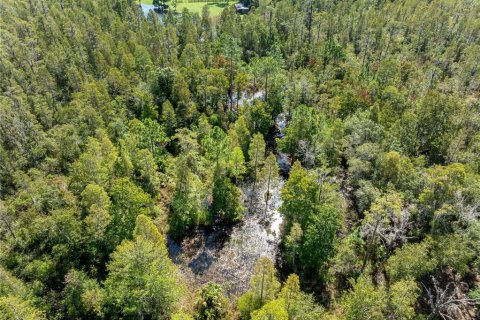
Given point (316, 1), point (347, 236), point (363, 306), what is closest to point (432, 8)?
point (316, 1)

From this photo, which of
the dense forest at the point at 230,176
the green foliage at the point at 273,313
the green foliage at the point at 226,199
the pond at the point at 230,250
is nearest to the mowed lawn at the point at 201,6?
the dense forest at the point at 230,176

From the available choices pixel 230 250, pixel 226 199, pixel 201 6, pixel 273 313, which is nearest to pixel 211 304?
pixel 230 250

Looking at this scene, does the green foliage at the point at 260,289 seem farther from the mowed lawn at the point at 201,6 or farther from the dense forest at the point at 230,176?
the mowed lawn at the point at 201,6

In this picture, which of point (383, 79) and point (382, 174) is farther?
point (383, 79)

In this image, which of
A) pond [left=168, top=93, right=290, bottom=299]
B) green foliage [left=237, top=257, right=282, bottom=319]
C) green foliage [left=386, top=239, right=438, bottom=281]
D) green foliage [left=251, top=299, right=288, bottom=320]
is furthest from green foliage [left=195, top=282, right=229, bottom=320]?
green foliage [left=386, top=239, right=438, bottom=281]

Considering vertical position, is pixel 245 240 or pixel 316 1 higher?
pixel 316 1

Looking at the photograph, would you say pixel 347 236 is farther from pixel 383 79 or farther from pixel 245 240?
pixel 383 79

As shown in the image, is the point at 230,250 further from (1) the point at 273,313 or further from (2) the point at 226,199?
(1) the point at 273,313

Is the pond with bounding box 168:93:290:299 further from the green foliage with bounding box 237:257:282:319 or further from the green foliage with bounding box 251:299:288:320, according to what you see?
the green foliage with bounding box 251:299:288:320
